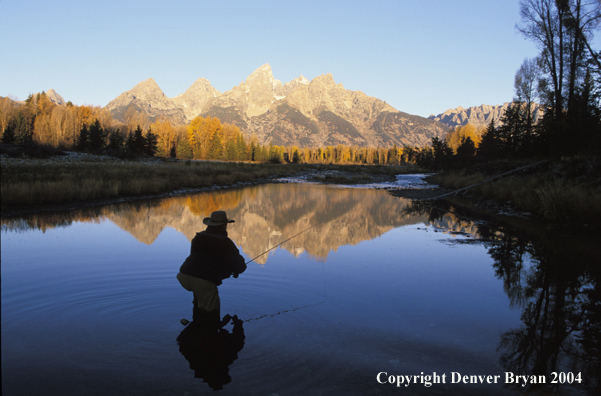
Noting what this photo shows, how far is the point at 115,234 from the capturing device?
1147 cm

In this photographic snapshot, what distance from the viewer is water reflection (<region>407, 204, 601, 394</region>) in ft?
13.8

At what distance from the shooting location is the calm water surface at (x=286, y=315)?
3.93 metres

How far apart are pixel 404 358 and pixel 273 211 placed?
14560mm

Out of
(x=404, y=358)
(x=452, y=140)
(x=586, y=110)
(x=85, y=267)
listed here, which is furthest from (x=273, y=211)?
(x=452, y=140)

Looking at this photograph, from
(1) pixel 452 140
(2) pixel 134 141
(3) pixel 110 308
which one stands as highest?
(1) pixel 452 140

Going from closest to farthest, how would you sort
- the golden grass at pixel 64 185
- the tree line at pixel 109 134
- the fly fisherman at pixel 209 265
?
the fly fisherman at pixel 209 265
the golden grass at pixel 64 185
the tree line at pixel 109 134

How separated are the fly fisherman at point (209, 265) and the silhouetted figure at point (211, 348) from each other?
170 millimetres

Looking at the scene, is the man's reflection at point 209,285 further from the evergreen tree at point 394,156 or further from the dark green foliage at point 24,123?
the evergreen tree at point 394,156

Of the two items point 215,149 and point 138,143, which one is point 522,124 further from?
point 215,149

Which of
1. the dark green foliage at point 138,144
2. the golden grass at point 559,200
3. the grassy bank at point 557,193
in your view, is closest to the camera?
the golden grass at point 559,200

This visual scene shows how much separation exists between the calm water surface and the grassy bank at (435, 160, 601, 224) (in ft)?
9.50

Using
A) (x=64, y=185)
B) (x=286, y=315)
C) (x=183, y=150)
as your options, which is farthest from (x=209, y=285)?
(x=183, y=150)

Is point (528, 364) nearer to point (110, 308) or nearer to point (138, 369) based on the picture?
point (138, 369)

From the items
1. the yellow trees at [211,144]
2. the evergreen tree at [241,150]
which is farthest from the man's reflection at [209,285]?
the evergreen tree at [241,150]
